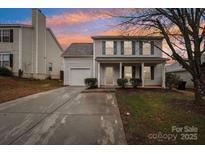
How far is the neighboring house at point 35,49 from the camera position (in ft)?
40.7

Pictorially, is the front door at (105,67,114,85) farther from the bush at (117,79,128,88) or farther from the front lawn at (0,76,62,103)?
the front lawn at (0,76,62,103)

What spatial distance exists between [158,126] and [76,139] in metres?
2.15

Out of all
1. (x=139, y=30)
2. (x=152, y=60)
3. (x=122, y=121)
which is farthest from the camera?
(x=152, y=60)

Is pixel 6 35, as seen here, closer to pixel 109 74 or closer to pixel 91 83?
pixel 91 83

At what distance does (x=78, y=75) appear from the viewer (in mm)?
16484

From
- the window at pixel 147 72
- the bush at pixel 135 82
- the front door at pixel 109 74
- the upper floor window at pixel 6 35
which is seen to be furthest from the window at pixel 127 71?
the upper floor window at pixel 6 35

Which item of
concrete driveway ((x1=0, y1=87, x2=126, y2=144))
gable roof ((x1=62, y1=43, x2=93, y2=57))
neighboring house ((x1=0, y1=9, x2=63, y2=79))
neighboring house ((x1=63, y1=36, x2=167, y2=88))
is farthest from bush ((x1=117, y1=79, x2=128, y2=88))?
concrete driveway ((x1=0, y1=87, x2=126, y2=144))

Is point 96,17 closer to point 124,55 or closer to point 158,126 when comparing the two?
point 158,126

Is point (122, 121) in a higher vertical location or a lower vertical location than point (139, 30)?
lower

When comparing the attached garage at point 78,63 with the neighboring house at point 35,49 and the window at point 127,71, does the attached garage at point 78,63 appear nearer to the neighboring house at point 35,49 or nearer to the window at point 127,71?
the neighboring house at point 35,49

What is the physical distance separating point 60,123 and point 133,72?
1169 cm

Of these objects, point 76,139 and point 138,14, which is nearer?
point 76,139

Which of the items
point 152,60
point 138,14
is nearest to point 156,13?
point 138,14
